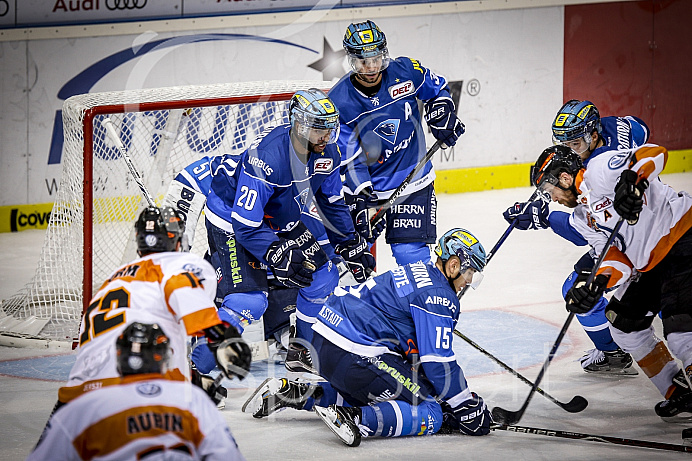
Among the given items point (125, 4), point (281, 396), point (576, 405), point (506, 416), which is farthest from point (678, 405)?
point (125, 4)

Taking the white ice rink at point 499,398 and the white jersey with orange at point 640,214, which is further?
the white jersey with orange at point 640,214

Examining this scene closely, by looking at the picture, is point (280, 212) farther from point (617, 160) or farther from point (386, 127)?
point (617, 160)

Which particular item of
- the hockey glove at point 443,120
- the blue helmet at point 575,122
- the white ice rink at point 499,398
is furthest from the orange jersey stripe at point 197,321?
the hockey glove at point 443,120

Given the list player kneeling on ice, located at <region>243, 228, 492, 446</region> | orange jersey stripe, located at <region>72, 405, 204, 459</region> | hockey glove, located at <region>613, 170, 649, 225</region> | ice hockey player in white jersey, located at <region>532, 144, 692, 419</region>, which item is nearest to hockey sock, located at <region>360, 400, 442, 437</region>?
player kneeling on ice, located at <region>243, 228, 492, 446</region>

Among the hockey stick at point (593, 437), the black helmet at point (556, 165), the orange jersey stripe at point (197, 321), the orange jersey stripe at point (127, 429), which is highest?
the black helmet at point (556, 165)

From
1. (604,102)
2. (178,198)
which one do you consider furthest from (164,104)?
(604,102)

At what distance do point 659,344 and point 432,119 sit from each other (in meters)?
1.69

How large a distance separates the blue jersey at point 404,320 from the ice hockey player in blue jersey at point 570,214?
3.15 feet

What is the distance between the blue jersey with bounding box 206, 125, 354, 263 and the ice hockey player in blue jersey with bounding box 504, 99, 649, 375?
2.73 ft

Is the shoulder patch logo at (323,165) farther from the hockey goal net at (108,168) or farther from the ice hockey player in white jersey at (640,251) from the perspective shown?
the hockey goal net at (108,168)

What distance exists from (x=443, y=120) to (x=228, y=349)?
2.69 metres

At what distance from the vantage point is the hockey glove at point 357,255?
14.6 ft

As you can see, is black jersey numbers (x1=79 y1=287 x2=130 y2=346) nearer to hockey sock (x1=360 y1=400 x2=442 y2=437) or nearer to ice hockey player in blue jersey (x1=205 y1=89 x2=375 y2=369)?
hockey sock (x1=360 y1=400 x2=442 y2=437)

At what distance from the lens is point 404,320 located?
3.40 metres
